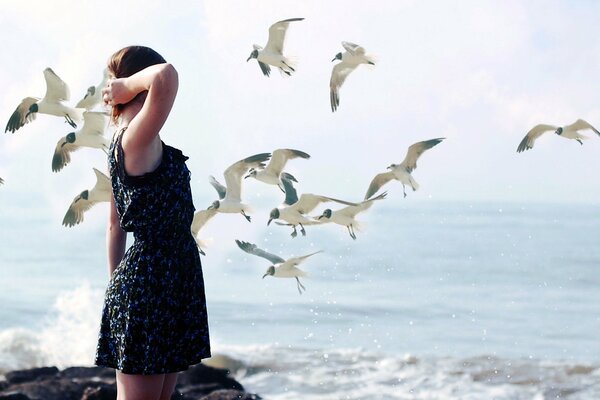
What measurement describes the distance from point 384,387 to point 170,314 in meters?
3.98

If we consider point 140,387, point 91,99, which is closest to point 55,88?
point 91,99

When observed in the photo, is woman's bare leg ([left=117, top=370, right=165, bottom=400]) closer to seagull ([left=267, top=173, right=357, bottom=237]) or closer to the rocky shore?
the rocky shore

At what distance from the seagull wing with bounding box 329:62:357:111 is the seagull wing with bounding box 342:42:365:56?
7 centimetres

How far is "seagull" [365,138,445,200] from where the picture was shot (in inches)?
223

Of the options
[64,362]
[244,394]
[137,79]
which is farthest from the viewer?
[64,362]

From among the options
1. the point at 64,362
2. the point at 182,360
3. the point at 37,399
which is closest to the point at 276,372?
the point at 64,362

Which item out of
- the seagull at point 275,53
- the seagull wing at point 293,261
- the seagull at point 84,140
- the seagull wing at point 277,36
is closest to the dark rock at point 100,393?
the seagull at point 84,140

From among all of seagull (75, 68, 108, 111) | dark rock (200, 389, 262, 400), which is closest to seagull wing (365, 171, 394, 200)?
dark rock (200, 389, 262, 400)

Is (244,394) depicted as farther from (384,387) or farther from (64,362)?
(64,362)

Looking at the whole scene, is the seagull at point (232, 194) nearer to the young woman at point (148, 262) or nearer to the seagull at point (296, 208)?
the seagull at point (296, 208)

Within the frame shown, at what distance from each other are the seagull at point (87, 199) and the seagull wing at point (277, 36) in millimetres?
1082

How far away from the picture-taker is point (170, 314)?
2484mm

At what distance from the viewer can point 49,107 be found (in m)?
5.40

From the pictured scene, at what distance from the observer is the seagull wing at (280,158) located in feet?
17.0
